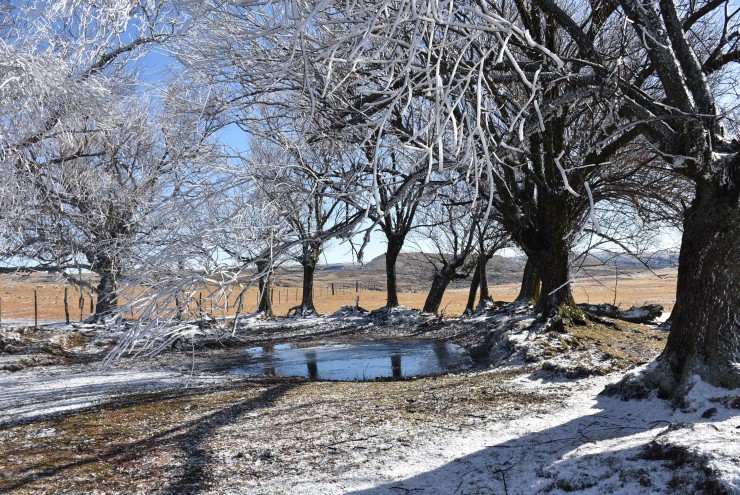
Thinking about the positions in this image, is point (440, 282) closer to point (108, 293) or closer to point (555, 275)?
point (555, 275)

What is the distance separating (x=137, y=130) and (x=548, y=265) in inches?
542

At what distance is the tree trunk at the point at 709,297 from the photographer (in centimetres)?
→ 491

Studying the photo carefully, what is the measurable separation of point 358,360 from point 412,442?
6789 mm

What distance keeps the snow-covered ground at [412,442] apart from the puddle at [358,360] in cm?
253

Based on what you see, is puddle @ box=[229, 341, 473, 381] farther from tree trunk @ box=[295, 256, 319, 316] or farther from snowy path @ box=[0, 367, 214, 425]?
tree trunk @ box=[295, 256, 319, 316]

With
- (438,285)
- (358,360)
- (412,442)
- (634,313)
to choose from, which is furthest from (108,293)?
(438,285)

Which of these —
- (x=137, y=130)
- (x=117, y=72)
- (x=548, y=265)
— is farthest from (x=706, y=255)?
(x=137, y=130)

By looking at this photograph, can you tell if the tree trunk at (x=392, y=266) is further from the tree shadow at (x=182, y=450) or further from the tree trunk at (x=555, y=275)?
the tree shadow at (x=182, y=450)

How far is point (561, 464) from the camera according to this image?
3.61m

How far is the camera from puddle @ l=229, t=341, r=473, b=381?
9875 mm

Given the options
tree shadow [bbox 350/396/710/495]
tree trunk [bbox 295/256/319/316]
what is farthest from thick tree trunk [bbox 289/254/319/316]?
tree shadow [bbox 350/396/710/495]

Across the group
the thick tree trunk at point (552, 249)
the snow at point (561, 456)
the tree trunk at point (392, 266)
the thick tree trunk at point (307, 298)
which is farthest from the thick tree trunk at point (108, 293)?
the tree trunk at point (392, 266)

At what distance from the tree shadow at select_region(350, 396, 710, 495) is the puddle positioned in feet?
15.0

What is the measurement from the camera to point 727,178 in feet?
16.9
